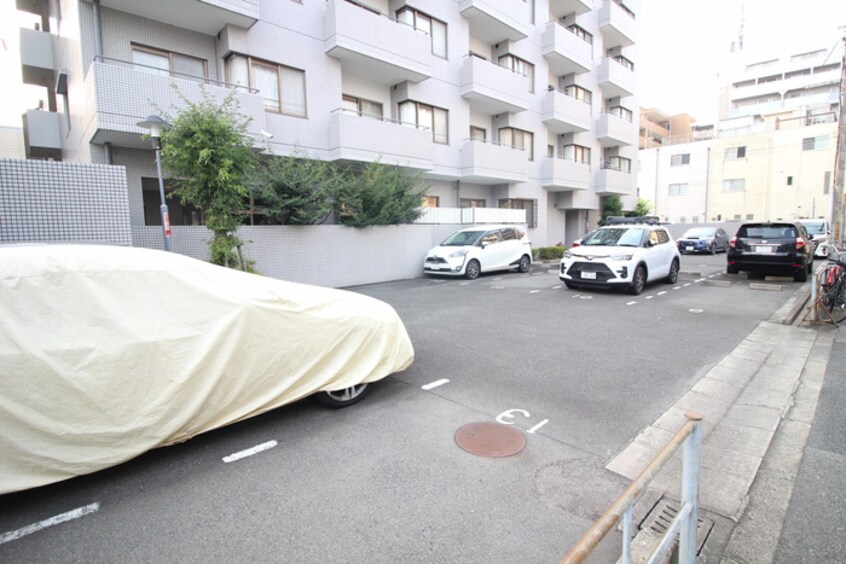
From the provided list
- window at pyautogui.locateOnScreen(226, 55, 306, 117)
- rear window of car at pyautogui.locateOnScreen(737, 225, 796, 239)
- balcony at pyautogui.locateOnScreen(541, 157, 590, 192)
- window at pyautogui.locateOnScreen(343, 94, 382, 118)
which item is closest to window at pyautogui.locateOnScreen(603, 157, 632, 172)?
balcony at pyautogui.locateOnScreen(541, 157, 590, 192)

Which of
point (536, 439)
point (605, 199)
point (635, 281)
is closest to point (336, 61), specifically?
point (635, 281)

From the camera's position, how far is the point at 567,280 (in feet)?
35.1

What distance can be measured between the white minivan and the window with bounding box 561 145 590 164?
988 cm

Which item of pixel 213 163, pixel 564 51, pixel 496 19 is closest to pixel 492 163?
pixel 496 19

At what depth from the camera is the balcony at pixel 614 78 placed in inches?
949

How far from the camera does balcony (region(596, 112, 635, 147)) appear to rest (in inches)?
954

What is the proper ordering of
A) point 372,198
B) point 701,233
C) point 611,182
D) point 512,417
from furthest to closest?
point 611,182, point 701,233, point 372,198, point 512,417

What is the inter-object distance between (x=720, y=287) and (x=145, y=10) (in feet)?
51.8

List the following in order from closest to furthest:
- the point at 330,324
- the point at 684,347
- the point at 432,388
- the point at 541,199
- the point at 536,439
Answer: the point at 536,439 < the point at 330,324 < the point at 432,388 < the point at 684,347 < the point at 541,199

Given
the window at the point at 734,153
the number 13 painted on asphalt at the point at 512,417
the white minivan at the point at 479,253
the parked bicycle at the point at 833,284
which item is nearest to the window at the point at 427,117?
the white minivan at the point at 479,253

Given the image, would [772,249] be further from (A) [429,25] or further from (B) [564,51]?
(B) [564,51]

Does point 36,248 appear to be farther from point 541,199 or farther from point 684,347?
point 541,199

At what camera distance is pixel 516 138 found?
20.0 metres

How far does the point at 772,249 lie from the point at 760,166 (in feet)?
115
